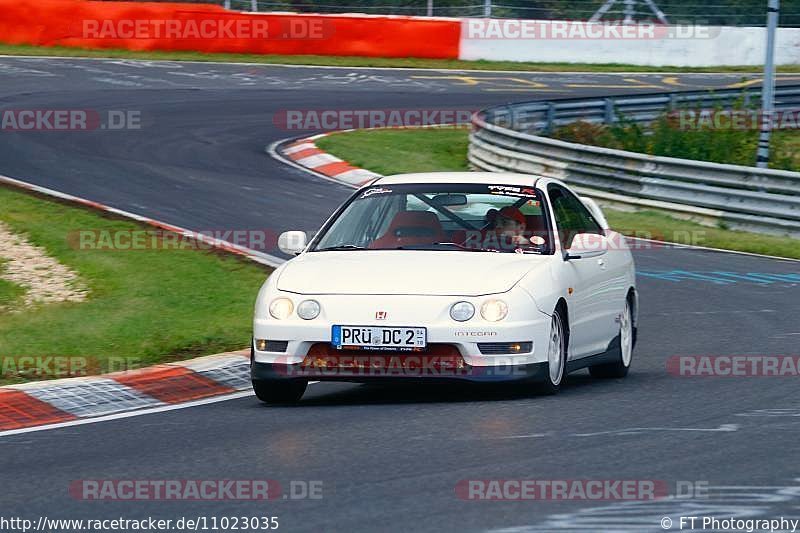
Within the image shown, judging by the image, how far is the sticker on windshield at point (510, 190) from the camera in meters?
9.90

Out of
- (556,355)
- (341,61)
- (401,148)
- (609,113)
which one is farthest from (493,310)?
(341,61)

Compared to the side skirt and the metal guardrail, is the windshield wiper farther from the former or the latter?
the metal guardrail

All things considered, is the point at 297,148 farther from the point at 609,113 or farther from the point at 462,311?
the point at 462,311

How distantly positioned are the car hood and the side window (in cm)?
63

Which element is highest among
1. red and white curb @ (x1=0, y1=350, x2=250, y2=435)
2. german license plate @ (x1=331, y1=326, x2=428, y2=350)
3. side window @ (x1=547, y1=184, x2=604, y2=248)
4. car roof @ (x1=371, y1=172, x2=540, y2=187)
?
car roof @ (x1=371, y1=172, x2=540, y2=187)

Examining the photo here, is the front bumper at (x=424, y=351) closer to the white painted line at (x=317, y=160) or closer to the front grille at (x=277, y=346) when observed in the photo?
the front grille at (x=277, y=346)

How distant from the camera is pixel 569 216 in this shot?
1038cm

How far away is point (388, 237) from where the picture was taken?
970cm

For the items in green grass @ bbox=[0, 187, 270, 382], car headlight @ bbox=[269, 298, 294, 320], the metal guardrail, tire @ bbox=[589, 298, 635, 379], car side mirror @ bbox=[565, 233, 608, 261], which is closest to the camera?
car headlight @ bbox=[269, 298, 294, 320]

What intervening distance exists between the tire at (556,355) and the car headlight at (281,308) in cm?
149

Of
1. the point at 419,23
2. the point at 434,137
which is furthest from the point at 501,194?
the point at 419,23

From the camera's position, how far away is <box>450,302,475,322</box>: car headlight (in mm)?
8602

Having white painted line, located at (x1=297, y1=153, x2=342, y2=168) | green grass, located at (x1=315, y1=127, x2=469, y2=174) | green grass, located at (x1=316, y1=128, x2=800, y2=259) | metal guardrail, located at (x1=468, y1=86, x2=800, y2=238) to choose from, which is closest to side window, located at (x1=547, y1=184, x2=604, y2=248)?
green grass, located at (x1=316, y1=128, x2=800, y2=259)

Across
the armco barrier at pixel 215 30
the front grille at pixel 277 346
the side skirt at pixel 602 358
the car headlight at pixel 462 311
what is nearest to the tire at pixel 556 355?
the side skirt at pixel 602 358
